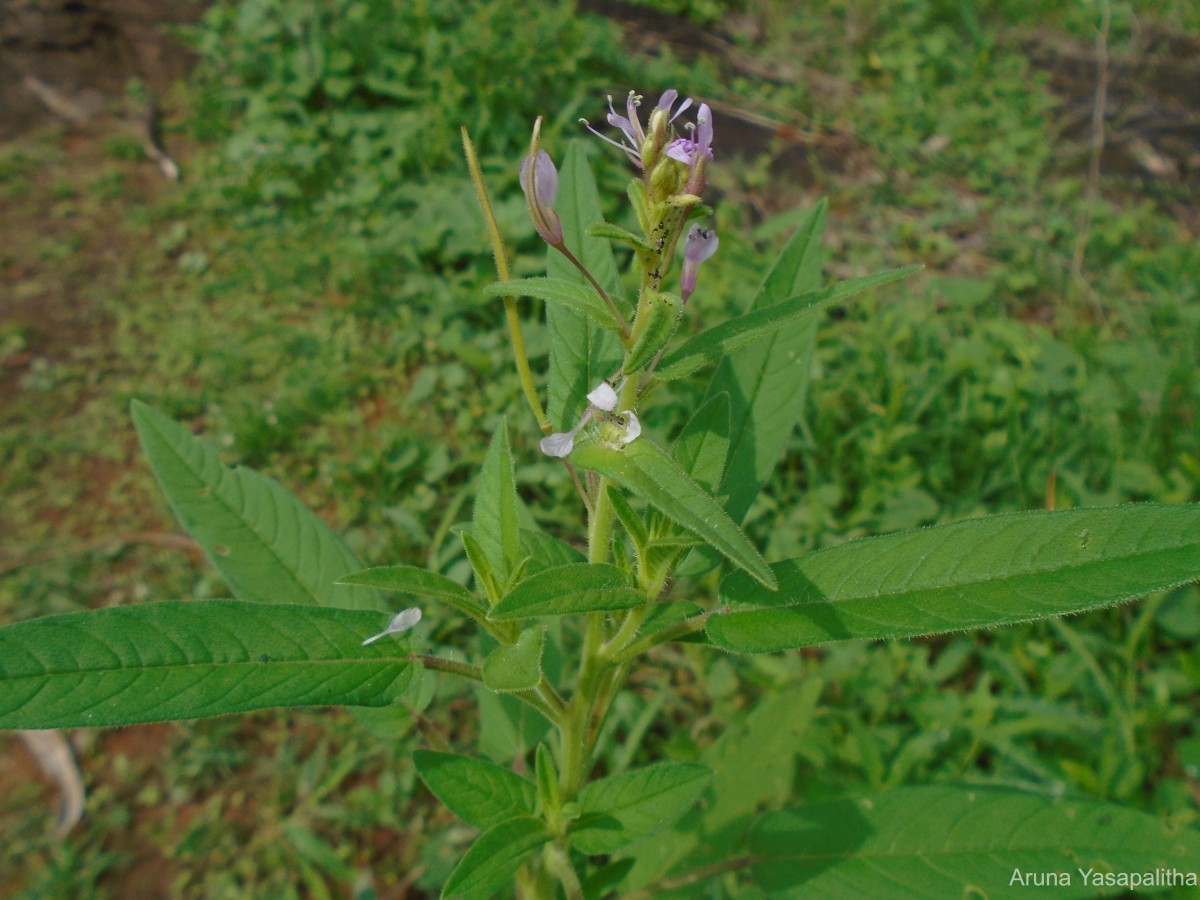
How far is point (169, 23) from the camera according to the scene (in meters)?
4.94

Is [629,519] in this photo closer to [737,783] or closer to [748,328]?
[748,328]

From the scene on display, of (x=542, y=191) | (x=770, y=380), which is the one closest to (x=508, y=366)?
(x=770, y=380)

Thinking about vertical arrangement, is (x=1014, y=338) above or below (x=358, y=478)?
above

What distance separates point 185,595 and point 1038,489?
286cm

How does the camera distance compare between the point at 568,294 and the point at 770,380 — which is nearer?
the point at 568,294

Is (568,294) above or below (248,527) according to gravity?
above

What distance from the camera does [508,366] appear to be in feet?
10.6

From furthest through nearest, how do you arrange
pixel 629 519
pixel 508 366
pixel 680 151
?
pixel 508 366 → pixel 629 519 → pixel 680 151

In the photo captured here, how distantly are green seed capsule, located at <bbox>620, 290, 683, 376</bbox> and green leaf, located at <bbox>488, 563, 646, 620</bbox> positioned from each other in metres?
0.25

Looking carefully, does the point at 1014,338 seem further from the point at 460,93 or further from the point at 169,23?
the point at 169,23

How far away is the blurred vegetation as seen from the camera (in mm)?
2355

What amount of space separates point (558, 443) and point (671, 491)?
0.16m

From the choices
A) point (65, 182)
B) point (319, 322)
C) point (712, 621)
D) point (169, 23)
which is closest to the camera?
point (712, 621)

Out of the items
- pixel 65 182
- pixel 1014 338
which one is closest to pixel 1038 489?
pixel 1014 338
